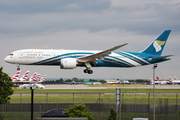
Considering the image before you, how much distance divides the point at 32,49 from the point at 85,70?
422 inches

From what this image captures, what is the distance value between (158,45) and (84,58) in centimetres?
1859

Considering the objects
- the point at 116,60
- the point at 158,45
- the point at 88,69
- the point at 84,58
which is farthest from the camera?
the point at 158,45

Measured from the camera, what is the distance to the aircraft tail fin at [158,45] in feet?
181

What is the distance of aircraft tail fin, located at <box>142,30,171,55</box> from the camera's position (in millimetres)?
55272

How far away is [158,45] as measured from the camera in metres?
56.5

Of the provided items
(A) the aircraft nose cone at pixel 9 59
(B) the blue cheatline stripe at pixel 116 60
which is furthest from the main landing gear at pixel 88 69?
(A) the aircraft nose cone at pixel 9 59

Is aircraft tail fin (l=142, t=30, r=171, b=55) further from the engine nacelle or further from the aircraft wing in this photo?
the engine nacelle

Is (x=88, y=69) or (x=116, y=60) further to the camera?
(x=116, y=60)

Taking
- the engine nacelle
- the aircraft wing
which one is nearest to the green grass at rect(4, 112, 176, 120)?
the engine nacelle

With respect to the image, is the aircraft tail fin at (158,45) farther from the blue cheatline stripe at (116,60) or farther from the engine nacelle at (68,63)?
the engine nacelle at (68,63)

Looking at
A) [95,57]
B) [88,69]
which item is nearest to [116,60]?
[95,57]

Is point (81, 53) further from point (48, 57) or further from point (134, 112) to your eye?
point (134, 112)

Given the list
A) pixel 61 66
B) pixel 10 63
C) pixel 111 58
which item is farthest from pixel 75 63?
pixel 10 63

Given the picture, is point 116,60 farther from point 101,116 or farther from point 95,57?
point 101,116
